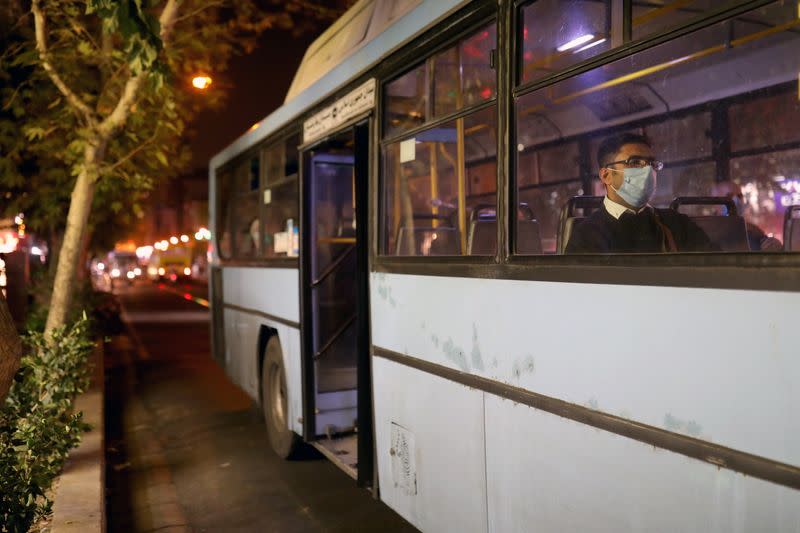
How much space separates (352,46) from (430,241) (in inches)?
83.1

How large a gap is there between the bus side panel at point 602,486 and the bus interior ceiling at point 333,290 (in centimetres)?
296

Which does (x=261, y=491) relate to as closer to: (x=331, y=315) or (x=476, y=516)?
(x=331, y=315)

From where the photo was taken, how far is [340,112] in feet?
18.8

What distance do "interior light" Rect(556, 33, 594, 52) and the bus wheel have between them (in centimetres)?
462

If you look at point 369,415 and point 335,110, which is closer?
point 369,415

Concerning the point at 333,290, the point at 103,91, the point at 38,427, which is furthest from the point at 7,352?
the point at 103,91

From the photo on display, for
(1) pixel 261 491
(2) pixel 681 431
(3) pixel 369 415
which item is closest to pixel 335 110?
(3) pixel 369 415

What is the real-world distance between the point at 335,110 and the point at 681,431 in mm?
3979

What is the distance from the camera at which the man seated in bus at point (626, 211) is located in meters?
2.91

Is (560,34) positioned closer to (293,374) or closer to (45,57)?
(293,374)

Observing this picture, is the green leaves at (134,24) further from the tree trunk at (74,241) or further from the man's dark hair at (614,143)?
the tree trunk at (74,241)

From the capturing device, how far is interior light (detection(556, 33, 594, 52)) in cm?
314

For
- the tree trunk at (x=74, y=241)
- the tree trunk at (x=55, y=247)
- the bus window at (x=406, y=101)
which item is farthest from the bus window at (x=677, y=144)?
the tree trunk at (x=55, y=247)

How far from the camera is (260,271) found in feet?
26.2
